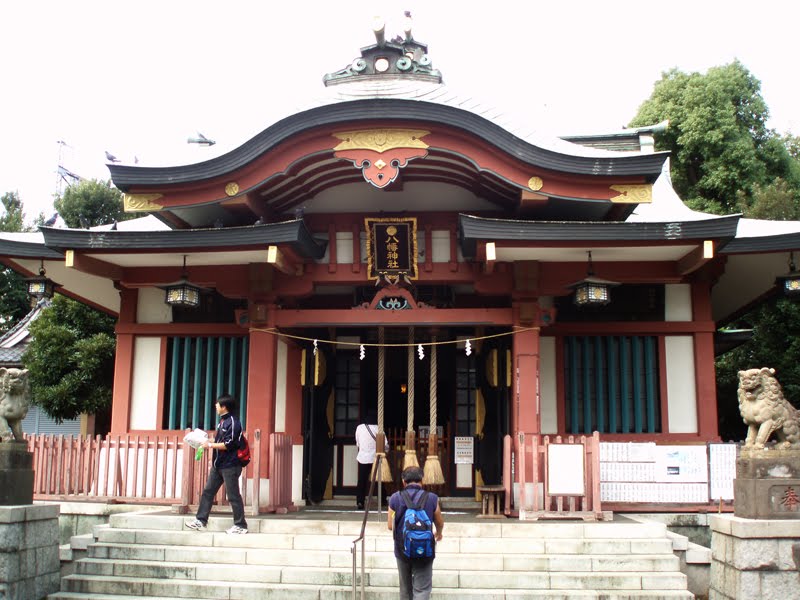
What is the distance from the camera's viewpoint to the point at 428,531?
6750 millimetres

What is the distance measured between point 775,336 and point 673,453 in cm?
871

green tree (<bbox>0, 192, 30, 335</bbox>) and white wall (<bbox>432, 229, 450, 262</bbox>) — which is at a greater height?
green tree (<bbox>0, 192, 30, 335</bbox>)

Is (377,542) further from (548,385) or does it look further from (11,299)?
(11,299)

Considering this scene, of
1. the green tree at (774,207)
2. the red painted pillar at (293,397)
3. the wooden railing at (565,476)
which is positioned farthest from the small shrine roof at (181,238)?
the green tree at (774,207)

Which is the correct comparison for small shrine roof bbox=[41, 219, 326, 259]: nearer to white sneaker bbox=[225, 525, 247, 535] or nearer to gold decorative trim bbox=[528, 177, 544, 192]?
gold decorative trim bbox=[528, 177, 544, 192]

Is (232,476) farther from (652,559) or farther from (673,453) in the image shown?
(673,453)

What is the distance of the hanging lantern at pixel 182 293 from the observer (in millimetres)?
11391

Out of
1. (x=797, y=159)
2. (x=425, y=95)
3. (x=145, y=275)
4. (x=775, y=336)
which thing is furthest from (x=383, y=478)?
(x=797, y=159)

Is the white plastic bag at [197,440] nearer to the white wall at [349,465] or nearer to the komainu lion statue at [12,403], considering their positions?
the komainu lion statue at [12,403]

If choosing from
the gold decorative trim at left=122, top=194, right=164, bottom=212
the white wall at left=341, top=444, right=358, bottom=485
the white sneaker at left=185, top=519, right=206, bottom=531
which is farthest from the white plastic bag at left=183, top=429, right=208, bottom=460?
the white wall at left=341, top=444, right=358, bottom=485

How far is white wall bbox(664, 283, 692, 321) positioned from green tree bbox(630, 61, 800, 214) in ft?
42.6

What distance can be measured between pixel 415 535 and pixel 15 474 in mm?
4575

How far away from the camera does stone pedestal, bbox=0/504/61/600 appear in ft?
26.5

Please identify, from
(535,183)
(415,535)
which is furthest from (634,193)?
(415,535)
